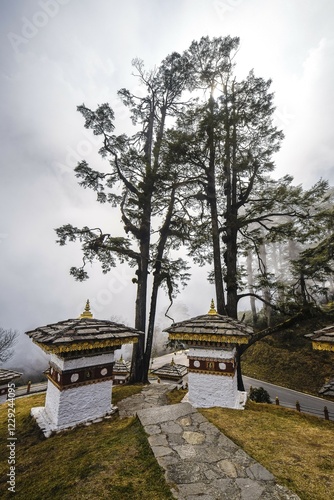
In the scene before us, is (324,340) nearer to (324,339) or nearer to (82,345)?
(324,339)

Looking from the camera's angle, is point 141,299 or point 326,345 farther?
point 141,299

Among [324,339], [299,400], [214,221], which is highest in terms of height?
[214,221]

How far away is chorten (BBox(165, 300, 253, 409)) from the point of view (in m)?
6.14

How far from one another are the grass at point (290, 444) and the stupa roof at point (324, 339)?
1692 mm

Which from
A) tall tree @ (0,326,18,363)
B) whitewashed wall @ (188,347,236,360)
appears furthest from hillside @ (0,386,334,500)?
tall tree @ (0,326,18,363)

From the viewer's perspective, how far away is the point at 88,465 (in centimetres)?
338

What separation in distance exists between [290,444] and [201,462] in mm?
1968

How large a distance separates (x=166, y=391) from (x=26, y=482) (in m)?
5.12

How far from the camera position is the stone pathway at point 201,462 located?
2654 mm

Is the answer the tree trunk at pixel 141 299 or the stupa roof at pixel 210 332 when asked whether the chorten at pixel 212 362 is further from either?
the tree trunk at pixel 141 299

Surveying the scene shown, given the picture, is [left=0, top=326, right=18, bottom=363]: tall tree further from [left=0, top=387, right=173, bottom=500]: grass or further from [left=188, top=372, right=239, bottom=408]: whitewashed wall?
[left=188, top=372, right=239, bottom=408]: whitewashed wall

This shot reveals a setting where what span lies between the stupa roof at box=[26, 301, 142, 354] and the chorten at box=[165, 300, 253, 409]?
1.55 metres

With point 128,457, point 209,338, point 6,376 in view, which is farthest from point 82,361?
point 6,376

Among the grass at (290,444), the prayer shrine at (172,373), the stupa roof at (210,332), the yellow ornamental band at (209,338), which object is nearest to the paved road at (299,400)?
the prayer shrine at (172,373)
